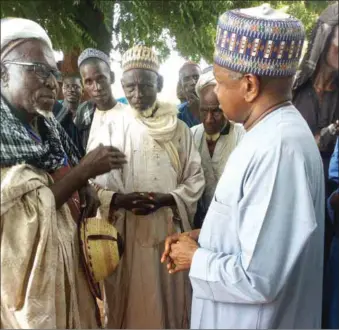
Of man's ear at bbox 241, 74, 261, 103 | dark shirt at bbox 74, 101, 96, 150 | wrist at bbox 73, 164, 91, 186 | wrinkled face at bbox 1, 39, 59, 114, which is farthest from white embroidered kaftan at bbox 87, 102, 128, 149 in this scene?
man's ear at bbox 241, 74, 261, 103

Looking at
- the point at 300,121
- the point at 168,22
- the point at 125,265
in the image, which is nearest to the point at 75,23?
the point at 168,22

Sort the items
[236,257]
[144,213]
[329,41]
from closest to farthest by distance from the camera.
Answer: [236,257] → [329,41] → [144,213]

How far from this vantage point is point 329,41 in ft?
5.50

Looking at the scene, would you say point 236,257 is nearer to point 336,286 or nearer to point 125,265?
point 336,286

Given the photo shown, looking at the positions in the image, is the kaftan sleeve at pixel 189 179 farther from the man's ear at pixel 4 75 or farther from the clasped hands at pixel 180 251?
the man's ear at pixel 4 75

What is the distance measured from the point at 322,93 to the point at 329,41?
21 centimetres

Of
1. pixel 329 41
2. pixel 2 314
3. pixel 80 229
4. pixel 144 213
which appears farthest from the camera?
pixel 144 213

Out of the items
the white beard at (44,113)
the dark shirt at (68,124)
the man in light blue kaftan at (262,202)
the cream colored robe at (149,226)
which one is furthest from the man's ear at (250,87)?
the cream colored robe at (149,226)

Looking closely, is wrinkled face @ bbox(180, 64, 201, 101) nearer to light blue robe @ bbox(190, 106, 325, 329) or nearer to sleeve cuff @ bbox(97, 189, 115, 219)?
sleeve cuff @ bbox(97, 189, 115, 219)

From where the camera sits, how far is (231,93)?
4.90 ft

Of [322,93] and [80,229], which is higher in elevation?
[322,93]

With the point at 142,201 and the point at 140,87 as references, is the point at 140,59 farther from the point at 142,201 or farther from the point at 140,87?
the point at 142,201

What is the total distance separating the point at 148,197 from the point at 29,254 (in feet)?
3.12

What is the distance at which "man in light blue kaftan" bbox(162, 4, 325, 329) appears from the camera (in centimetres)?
135
